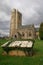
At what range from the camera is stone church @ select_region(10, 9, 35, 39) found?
91938 mm

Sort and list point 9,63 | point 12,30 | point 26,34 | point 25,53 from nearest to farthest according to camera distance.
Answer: point 9,63, point 25,53, point 26,34, point 12,30

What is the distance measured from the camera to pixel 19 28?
9850 cm

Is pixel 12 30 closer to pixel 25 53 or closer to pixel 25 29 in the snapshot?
pixel 25 29

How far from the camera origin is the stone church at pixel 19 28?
91938 mm

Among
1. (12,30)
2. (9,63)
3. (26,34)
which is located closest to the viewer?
(9,63)

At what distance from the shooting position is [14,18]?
10375cm

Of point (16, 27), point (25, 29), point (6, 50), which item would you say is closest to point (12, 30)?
point (16, 27)

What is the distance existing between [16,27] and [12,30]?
3128mm

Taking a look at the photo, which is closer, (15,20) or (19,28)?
(19,28)

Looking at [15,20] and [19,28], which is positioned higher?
[15,20]

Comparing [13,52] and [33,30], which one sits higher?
[13,52]

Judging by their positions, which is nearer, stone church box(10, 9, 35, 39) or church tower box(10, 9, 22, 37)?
stone church box(10, 9, 35, 39)

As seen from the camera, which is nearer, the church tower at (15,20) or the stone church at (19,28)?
the stone church at (19,28)

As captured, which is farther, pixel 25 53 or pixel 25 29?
pixel 25 29
